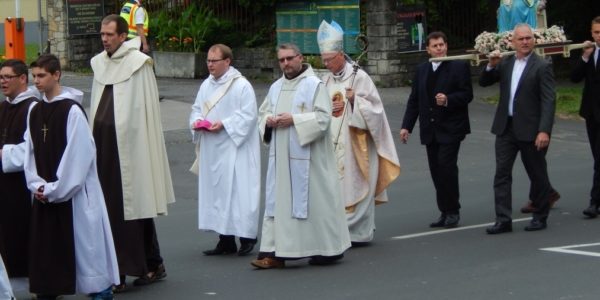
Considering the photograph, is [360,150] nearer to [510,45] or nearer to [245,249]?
[245,249]

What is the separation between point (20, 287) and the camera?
869cm

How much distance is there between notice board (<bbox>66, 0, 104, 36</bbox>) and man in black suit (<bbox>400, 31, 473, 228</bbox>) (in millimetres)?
15666

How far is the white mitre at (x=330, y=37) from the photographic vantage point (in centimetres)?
1035

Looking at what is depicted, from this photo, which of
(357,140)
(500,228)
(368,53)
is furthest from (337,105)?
(368,53)

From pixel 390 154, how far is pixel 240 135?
4.69 ft

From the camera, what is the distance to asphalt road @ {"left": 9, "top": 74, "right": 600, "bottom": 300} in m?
8.94

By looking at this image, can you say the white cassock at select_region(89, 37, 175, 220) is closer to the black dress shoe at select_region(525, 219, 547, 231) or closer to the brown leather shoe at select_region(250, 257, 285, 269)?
the brown leather shoe at select_region(250, 257, 285, 269)

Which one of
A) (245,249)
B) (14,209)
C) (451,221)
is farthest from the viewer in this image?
(451,221)

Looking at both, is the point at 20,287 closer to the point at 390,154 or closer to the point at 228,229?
the point at 228,229

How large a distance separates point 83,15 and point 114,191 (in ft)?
58.4

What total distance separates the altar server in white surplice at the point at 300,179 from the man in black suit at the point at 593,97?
10.4 ft

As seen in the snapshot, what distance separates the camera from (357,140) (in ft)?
35.8

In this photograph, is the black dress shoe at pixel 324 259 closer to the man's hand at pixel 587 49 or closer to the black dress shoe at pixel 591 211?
the black dress shoe at pixel 591 211

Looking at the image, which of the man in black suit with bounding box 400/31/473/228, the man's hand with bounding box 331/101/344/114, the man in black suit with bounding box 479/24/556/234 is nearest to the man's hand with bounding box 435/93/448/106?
the man in black suit with bounding box 400/31/473/228
